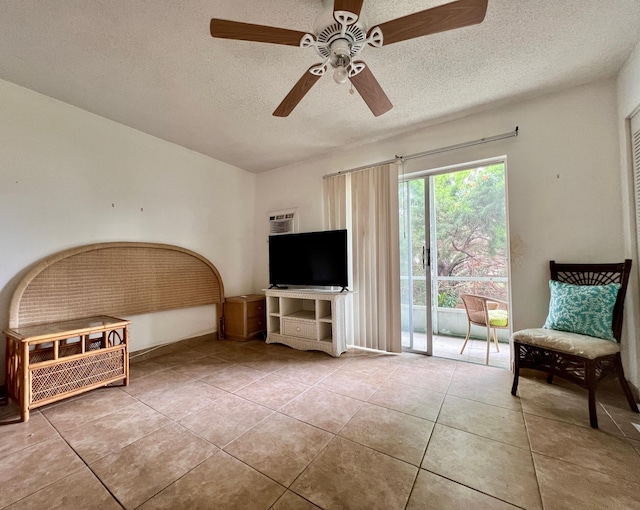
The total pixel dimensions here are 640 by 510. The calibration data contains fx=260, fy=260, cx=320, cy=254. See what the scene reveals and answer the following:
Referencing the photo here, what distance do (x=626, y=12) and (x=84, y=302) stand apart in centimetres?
452

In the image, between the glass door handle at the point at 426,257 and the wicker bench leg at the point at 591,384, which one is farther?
the glass door handle at the point at 426,257

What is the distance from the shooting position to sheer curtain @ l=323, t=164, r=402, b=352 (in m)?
2.94

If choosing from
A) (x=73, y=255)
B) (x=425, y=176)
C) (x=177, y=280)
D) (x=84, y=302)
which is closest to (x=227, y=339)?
(x=177, y=280)

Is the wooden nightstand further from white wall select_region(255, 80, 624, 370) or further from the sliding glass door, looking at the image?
white wall select_region(255, 80, 624, 370)

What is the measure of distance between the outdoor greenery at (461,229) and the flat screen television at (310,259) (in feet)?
2.43

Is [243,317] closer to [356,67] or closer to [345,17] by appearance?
[356,67]

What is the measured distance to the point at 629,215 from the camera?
1.94m

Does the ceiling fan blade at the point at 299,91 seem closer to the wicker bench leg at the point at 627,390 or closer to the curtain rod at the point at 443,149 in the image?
the curtain rod at the point at 443,149

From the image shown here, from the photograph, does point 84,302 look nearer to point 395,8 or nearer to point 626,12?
point 395,8

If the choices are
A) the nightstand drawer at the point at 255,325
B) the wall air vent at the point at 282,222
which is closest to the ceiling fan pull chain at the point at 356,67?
the wall air vent at the point at 282,222

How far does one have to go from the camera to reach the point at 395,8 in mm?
1484

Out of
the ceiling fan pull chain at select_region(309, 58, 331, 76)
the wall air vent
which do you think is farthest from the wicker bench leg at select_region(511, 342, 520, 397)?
the wall air vent

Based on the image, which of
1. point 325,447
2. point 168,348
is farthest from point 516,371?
point 168,348

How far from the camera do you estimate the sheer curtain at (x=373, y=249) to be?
2.94 meters
